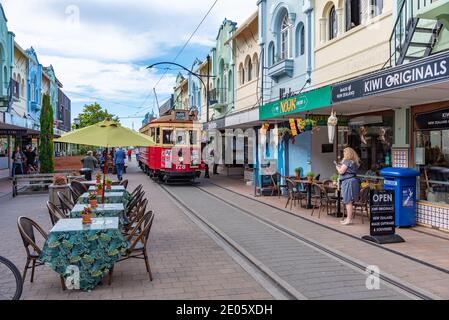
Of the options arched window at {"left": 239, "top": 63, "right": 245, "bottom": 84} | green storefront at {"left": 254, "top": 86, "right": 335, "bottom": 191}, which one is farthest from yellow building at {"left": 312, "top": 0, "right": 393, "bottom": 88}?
arched window at {"left": 239, "top": 63, "right": 245, "bottom": 84}

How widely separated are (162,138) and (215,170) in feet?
27.8

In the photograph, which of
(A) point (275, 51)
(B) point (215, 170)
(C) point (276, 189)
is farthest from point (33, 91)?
(C) point (276, 189)

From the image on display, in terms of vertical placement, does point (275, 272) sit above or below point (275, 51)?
below

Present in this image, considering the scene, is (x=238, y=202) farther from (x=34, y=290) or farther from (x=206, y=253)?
(x=34, y=290)

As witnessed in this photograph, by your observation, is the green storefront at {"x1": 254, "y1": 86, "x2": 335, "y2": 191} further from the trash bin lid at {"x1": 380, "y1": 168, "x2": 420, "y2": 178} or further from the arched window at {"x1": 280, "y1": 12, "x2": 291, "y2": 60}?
the arched window at {"x1": 280, "y1": 12, "x2": 291, "y2": 60}

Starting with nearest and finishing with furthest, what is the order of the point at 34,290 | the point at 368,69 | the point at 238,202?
1. the point at 34,290
2. the point at 368,69
3. the point at 238,202

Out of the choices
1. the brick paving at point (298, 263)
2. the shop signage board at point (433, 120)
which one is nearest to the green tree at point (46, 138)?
the brick paving at point (298, 263)

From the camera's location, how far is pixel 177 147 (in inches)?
760

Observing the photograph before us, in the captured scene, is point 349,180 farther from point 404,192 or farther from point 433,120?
point 433,120

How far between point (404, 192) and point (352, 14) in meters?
6.13

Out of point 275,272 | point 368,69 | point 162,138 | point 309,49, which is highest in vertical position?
point 309,49

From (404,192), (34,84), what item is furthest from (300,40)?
(34,84)

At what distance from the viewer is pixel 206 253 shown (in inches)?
278

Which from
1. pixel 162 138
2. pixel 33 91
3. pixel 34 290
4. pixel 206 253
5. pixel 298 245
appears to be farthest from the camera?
pixel 33 91
